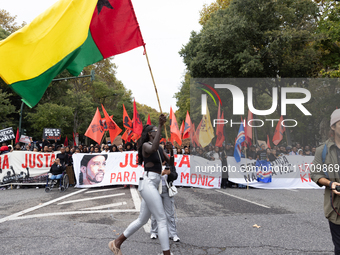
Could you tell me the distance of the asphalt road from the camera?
4293 mm

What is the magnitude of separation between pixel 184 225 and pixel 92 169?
261 inches

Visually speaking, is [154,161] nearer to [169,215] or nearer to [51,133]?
[169,215]

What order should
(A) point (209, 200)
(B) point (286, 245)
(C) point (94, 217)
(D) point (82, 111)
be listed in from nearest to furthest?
1. (B) point (286, 245)
2. (C) point (94, 217)
3. (A) point (209, 200)
4. (D) point (82, 111)

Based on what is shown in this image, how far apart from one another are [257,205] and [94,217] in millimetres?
4384

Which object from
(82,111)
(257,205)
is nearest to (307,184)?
(257,205)

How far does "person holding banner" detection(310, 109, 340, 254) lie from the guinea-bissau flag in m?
3.88

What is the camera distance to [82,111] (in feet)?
115

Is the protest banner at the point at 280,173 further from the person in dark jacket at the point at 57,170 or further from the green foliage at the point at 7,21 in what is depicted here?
the green foliage at the point at 7,21

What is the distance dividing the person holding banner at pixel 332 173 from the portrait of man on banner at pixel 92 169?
367 inches

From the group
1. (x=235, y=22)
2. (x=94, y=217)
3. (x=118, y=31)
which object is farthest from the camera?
(x=235, y=22)

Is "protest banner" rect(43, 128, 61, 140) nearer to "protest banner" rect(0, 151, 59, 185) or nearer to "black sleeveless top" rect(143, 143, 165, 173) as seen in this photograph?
"protest banner" rect(0, 151, 59, 185)

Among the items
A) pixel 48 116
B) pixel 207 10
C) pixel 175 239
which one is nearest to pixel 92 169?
pixel 175 239

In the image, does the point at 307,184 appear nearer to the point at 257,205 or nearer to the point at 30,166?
the point at 257,205

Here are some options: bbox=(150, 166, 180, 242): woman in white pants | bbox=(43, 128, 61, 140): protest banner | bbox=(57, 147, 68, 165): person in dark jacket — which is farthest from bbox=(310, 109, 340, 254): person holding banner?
bbox=(43, 128, 61, 140): protest banner
